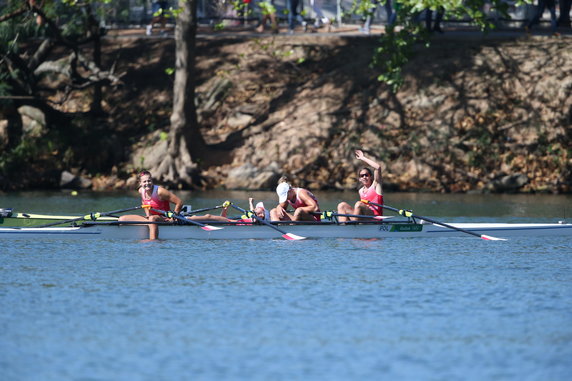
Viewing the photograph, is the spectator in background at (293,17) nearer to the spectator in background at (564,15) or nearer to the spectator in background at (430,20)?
the spectator in background at (430,20)

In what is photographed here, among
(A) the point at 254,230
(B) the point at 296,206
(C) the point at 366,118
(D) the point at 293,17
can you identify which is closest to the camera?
(A) the point at 254,230

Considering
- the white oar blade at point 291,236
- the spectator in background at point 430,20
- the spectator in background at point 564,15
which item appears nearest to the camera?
the white oar blade at point 291,236

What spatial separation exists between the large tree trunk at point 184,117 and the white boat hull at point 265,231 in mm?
13618

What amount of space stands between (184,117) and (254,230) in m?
15.4

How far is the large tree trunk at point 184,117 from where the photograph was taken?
1294 inches

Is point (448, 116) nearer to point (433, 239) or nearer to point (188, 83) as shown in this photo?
point (188, 83)

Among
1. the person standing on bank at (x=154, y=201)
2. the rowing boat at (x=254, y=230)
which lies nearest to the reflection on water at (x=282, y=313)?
the rowing boat at (x=254, y=230)

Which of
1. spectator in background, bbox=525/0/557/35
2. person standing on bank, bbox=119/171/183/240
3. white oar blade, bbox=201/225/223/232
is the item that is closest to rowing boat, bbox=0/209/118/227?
person standing on bank, bbox=119/171/183/240

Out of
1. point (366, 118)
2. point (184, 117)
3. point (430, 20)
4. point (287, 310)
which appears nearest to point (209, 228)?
point (287, 310)

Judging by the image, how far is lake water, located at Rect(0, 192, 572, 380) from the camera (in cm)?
1031

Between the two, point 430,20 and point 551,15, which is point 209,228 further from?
point 551,15

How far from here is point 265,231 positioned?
19109 mm

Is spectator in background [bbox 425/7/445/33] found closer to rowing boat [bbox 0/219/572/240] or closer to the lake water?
rowing boat [bbox 0/219/572/240]

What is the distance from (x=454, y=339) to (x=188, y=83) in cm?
2401
